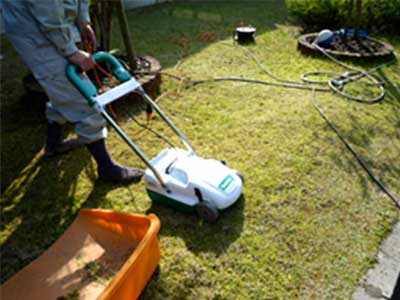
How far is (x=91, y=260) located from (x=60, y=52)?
123 centimetres

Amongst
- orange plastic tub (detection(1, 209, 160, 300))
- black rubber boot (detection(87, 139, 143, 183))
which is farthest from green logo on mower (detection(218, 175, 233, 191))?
black rubber boot (detection(87, 139, 143, 183))

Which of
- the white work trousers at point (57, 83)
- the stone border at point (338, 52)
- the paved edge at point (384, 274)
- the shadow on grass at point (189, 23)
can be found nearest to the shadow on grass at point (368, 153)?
the paved edge at point (384, 274)

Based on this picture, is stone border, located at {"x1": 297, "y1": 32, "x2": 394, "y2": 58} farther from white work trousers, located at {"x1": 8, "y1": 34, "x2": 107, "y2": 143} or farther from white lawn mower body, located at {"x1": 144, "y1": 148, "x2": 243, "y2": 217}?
white work trousers, located at {"x1": 8, "y1": 34, "x2": 107, "y2": 143}

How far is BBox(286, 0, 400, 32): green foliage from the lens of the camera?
217 inches

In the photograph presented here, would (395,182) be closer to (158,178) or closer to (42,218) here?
(158,178)

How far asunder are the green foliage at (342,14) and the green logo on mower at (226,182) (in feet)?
14.3

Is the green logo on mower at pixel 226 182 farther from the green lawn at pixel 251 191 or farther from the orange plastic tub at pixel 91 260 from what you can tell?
the orange plastic tub at pixel 91 260

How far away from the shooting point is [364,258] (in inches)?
78.1

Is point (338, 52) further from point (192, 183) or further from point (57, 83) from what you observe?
point (57, 83)

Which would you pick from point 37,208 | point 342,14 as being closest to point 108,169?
point 37,208

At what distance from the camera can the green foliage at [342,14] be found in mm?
5523

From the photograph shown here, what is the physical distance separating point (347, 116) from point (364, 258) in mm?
1590

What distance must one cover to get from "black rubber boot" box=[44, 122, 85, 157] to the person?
0.19 m

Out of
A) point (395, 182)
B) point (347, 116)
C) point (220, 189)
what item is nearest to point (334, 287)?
point (220, 189)
